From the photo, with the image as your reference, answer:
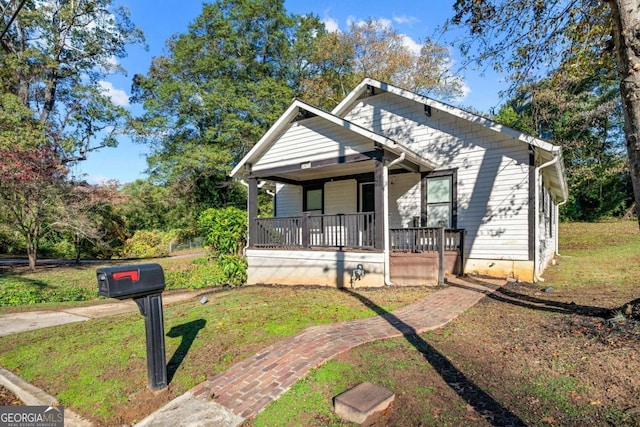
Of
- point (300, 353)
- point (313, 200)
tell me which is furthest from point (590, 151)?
point (300, 353)

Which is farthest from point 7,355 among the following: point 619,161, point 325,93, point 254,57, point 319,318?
point 619,161

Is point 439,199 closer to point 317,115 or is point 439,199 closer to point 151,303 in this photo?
point 317,115

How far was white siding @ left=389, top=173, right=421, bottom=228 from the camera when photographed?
10711mm

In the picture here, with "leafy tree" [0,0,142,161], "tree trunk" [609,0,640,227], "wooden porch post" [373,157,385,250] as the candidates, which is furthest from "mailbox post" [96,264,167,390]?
"leafy tree" [0,0,142,161]

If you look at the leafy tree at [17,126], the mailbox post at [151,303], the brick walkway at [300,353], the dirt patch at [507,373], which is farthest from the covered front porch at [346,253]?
the leafy tree at [17,126]

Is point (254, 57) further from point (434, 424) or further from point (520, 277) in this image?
point (434, 424)

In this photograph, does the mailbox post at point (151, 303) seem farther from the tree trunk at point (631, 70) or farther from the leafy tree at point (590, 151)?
the leafy tree at point (590, 151)

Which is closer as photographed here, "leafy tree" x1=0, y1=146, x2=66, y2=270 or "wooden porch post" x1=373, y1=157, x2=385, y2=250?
"wooden porch post" x1=373, y1=157, x2=385, y2=250

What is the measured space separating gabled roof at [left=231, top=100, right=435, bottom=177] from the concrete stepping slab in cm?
598

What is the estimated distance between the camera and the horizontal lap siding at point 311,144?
354 inches

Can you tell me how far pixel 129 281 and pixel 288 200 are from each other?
1058 centimetres

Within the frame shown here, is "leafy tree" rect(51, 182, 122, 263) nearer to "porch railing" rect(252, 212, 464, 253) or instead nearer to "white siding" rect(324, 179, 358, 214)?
"porch railing" rect(252, 212, 464, 253)

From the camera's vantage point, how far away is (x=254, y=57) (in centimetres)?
2370

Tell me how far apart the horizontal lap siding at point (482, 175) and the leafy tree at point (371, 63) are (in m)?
11.8
